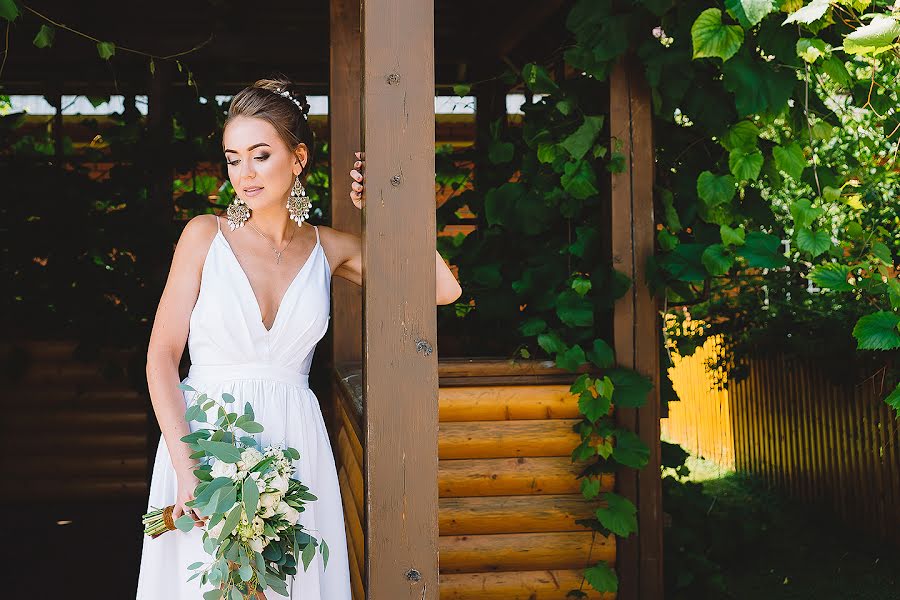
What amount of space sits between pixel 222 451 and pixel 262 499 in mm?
135

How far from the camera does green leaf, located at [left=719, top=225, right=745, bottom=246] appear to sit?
10.7 feet

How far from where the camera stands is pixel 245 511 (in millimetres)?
1791

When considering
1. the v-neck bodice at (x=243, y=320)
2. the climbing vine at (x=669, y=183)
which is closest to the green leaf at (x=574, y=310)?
the climbing vine at (x=669, y=183)

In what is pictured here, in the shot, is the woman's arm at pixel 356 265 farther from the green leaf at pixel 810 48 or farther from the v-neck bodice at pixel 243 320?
the green leaf at pixel 810 48

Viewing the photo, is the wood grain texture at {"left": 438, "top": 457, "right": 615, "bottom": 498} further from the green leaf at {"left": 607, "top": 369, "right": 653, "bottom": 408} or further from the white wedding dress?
the white wedding dress

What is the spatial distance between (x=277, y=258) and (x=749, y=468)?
612 cm

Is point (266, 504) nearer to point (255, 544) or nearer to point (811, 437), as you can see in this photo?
point (255, 544)

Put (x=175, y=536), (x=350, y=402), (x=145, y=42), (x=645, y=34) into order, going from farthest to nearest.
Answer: (x=145, y=42) → (x=645, y=34) → (x=350, y=402) → (x=175, y=536)

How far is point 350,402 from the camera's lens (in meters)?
3.09

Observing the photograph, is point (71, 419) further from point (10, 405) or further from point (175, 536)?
point (175, 536)

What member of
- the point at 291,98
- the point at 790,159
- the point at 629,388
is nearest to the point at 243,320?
the point at 291,98

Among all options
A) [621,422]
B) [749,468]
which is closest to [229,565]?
[621,422]

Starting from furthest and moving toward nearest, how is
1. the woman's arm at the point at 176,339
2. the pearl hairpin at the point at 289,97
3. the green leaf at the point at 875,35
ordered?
the green leaf at the point at 875,35 < the pearl hairpin at the point at 289,97 < the woman's arm at the point at 176,339

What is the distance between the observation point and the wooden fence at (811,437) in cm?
545
